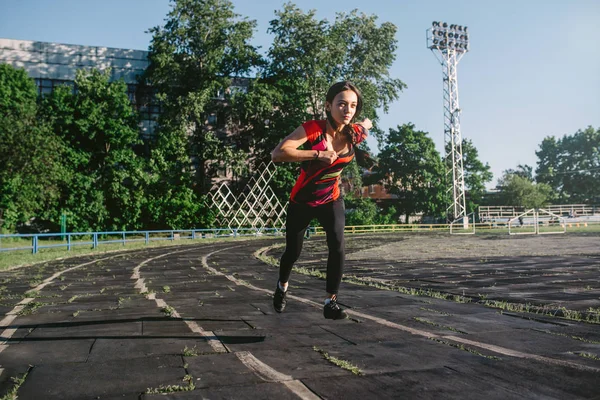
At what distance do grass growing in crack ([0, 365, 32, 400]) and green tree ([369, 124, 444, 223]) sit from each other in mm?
60679

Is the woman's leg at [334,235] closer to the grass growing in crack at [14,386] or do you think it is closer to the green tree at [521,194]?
the grass growing in crack at [14,386]

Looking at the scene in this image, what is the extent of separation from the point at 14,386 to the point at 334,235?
287 cm

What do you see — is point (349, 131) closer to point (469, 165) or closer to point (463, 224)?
point (463, 224)

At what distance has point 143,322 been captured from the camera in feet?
17.0

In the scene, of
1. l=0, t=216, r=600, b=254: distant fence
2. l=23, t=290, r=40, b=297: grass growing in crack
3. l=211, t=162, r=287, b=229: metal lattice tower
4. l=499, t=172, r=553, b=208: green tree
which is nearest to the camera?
l=23, t=290, r=40, b=297: grass growing in crack

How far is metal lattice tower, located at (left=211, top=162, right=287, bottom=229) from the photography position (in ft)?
143

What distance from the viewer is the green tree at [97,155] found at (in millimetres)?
37281

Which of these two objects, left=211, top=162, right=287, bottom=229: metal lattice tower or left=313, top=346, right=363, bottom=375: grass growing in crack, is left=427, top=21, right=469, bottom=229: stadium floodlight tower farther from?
left=313, top=346, right=363, bottom=375: grass growing in crack

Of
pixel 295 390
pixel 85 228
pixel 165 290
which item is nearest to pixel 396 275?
pixel 165 290

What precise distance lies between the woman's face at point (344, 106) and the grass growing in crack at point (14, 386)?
319 centimetres

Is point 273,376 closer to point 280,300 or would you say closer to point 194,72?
point 280,300

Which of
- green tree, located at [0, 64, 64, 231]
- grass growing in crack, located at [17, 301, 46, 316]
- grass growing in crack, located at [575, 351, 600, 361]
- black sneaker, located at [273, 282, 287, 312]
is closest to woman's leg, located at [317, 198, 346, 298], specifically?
black sneaker, located at [273, 282, 287, 312]

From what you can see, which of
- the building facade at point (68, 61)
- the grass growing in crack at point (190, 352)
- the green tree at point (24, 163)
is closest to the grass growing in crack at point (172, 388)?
the grass growing in crack at point (190, 352)

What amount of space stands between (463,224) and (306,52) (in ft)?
78.0
